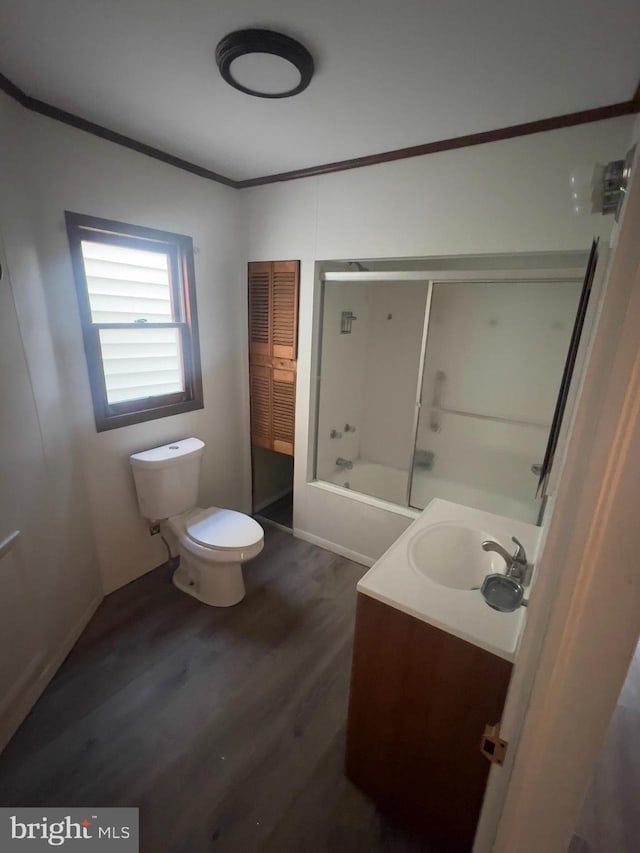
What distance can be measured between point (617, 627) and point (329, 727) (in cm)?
148

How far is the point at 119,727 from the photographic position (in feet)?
4.97

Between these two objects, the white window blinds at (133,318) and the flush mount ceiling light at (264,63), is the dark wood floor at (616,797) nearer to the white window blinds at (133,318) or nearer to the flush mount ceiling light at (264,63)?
the flush mount ceiling light at (264,63)

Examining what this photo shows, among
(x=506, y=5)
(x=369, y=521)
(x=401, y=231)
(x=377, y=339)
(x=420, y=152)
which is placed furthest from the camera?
(x=377, y=339)

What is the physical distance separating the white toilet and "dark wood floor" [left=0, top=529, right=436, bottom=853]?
0.37ft

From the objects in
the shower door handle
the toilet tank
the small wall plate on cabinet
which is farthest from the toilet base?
the shower door handle

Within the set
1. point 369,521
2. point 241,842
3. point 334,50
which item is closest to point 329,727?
point 241,842

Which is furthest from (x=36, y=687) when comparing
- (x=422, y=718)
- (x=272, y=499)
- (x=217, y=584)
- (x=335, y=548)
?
(x=272, y=499)

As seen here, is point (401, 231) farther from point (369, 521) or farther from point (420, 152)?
point (369, 521)

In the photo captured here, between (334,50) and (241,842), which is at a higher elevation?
(334,50)

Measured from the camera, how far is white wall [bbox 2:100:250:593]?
1654mm

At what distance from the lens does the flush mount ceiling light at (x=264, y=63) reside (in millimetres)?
1135

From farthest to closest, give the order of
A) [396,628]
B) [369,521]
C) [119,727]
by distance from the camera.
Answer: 1. [369,521]
2. [119,727]
3. [396,628]

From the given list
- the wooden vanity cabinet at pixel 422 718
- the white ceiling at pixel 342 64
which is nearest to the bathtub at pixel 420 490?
the wooden vanity cabinet at pixel 422 718

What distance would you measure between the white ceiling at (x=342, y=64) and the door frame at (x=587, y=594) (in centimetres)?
104
